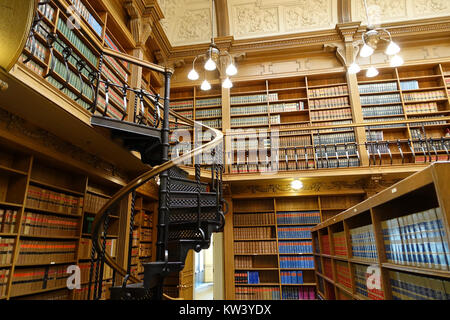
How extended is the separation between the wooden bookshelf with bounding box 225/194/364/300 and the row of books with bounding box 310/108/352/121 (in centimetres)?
149

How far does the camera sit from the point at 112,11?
4191 millimetres

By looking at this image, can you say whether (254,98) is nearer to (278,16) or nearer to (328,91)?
(328,91)

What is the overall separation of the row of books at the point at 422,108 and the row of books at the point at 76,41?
5246mm

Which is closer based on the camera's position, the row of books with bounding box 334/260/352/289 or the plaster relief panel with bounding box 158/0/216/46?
the row of books with bounding box 334/260/352/289

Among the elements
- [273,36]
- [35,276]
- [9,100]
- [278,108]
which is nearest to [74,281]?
[35,276]

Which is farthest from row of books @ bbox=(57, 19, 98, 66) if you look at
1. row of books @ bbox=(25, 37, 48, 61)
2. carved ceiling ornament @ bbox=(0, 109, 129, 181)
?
carved ceiling ornament @ bbox=(0, 109, 129, 181)

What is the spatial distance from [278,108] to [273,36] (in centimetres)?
158

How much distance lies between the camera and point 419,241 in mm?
1209

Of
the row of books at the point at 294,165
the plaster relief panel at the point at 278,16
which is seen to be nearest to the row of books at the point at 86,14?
the plaster relief panel at the point at 278,16

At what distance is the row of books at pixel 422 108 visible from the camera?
16.7ft

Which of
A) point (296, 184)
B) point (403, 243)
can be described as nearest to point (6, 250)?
point (403, 243)

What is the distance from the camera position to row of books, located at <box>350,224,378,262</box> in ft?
5.41

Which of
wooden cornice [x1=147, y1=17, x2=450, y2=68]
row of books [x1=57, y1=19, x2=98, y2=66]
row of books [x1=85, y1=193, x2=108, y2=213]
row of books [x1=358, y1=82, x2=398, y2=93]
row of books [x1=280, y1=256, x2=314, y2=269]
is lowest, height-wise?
row of books [x1=280, y1=256, x2=314, y2=269]

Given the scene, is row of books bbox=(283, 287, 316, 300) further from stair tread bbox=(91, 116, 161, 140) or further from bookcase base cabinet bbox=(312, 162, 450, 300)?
stair tread bbox=(91, 116, 161, 140)
